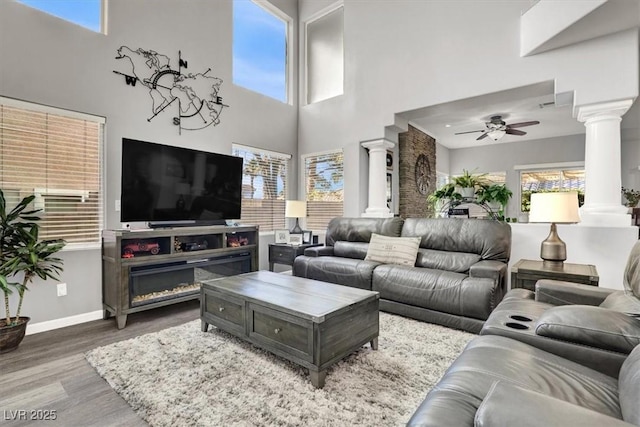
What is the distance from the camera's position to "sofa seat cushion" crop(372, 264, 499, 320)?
272 centimetres

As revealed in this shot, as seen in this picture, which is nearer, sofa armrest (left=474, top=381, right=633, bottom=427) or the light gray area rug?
sofa armrest (left=474, top=381, right=633, bottom=427)

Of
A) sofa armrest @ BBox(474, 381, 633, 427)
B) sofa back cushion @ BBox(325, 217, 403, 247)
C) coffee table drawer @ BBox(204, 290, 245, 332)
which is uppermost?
sofa back cushion @ BBox(325, 217, 403, 247)

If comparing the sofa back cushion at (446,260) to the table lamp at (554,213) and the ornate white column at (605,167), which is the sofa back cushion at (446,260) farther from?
the ornate white column at (605,167)

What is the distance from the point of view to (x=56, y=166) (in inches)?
120

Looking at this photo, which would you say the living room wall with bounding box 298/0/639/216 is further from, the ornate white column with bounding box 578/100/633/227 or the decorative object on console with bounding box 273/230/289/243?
the decorative object on console with bounding box 273/230/289/243

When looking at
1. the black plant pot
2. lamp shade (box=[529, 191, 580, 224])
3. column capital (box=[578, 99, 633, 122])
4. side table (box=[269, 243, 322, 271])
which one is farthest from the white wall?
the black plant pot

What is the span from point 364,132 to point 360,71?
3.23 feet

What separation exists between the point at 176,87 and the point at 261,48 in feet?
6.40

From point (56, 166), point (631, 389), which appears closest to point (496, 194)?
point (631, 389)

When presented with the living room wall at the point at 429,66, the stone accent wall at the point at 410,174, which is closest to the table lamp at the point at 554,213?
the living room wall at the point at 429,66

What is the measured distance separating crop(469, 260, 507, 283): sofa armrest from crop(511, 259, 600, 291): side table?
14 cm

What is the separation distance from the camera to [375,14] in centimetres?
477

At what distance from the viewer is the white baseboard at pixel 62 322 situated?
2895mm

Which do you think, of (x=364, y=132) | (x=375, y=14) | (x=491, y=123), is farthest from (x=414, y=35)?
(x=491, y=123)
